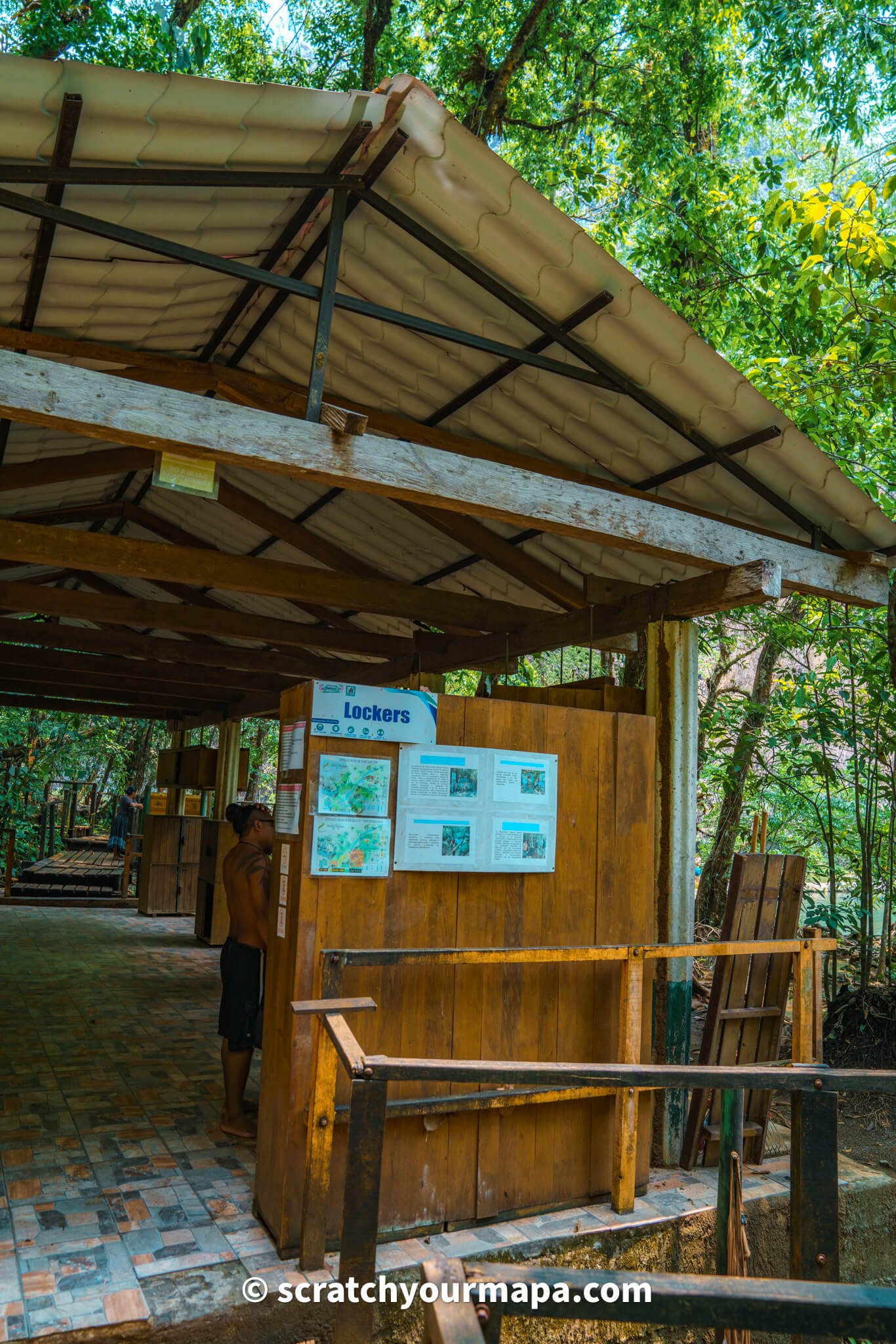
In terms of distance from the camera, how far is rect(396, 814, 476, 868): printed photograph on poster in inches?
154

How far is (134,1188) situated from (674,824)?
122 inches

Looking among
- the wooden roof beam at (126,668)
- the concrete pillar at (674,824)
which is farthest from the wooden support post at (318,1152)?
the wooden roof beam at (126,668)

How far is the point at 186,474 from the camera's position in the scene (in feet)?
12.2

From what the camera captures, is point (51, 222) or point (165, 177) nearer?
point (165, 177)

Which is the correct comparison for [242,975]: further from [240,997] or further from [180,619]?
[180,619]

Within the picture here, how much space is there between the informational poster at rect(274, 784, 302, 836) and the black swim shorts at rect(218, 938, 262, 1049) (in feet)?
3.72

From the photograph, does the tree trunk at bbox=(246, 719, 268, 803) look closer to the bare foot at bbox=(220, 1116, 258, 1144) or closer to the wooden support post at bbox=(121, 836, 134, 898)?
the wooden support post at bbox=(121, 836, 134, 898)

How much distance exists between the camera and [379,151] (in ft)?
12.1

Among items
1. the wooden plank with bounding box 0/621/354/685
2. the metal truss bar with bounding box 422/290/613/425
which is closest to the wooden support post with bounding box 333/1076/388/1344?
the metal truss bar with bounding box 422/290/613/425

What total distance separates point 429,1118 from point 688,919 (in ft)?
6.18

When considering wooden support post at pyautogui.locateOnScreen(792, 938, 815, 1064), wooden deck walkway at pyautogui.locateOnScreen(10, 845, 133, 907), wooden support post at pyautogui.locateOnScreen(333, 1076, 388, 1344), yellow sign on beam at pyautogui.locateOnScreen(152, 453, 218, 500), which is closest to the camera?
wooden support post at pyautogui.locateOnScreen(333, 1076, 388, 1344)

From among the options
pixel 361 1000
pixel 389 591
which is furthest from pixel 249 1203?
pixel 389 591

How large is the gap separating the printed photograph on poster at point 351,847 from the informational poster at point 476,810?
0.07 m

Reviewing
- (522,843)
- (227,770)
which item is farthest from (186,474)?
(227,770)
